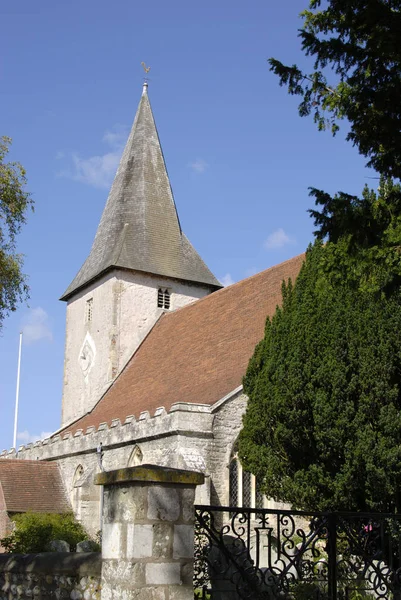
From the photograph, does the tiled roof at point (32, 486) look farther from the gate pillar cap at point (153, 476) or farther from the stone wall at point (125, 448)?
the gate pillar cap at point (153, 476)

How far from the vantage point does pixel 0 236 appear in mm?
14852

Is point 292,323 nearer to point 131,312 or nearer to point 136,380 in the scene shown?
point 136,380

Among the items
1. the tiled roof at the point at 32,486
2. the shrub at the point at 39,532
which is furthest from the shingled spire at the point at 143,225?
the shrub at the point at 39,532

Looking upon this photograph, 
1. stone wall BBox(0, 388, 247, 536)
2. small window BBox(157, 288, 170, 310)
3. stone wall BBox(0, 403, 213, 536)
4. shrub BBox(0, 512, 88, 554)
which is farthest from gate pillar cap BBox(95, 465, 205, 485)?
small window BBox(157, 288, 170, 310)

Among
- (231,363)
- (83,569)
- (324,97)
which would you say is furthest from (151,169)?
(83,569)

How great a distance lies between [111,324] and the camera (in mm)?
28078

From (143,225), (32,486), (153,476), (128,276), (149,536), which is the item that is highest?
(143,225)

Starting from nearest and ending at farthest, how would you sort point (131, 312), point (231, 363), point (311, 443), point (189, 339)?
1. point (311, 443)
2. point (231, 363)
3. point (189, 339)
4. point (131, 312)

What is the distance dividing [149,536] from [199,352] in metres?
16.9

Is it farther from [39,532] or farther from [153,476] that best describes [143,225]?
[153,476]

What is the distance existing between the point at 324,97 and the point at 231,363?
12.3m

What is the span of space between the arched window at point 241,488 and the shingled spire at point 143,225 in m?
11.9

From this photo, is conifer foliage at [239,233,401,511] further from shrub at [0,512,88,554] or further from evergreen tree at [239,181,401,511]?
shrub at [0,512,88,554]

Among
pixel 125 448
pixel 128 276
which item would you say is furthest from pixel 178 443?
pixel 128 276
